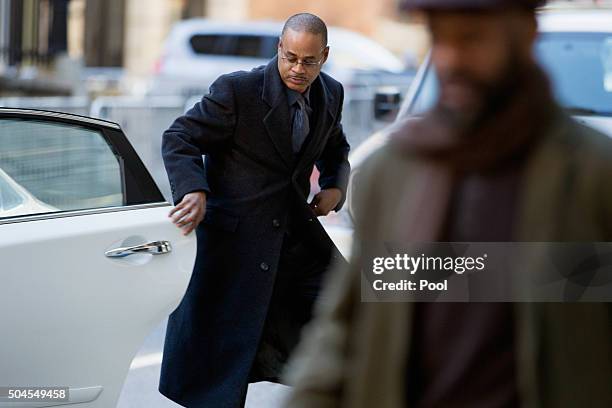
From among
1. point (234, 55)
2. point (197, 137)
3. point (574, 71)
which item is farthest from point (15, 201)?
point (234, 55)

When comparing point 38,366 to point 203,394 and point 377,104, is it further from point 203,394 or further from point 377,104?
point 377,104

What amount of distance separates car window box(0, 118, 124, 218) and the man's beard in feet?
8.55

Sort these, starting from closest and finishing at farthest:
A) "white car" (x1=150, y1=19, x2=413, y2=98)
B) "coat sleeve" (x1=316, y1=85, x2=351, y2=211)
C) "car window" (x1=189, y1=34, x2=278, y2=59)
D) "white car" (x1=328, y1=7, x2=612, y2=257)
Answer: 1. "coat sleeve" (x1=316, y1=85, x2=351, y2=211)
2. "white car" (x1=328, y1=7, x2=612, y2=257)
3. "white car" (x1=150, y1=19, x2=413, y2=98)
4. "car window" (x1=189, y1=34, x2=278, y2=59)

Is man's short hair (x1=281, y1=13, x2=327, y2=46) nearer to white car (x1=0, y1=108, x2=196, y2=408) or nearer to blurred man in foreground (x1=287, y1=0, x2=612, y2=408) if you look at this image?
white car (x1=0, y1=108, x2=196, y2=408)

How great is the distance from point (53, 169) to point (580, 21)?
134 inches

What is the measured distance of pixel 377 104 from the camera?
7934 millimetres

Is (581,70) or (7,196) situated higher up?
(581,70)

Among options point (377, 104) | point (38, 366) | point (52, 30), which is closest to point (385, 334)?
point (38, 366)

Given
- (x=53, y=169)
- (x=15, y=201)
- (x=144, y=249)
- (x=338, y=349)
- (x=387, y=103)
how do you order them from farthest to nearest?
1. (x=387, y=103)
2. (x=53, y=169)
3. (x=144, y=249)
4. (x=15, y=201)
5. (x=338, y=349)

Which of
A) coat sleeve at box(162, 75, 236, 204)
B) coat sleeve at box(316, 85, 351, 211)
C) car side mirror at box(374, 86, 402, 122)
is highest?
coat sleeve at box(162, 75, 236, 204)

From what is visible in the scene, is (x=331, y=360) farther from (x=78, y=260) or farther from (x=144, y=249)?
(x=144, y=249)

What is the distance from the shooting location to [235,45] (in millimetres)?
21531

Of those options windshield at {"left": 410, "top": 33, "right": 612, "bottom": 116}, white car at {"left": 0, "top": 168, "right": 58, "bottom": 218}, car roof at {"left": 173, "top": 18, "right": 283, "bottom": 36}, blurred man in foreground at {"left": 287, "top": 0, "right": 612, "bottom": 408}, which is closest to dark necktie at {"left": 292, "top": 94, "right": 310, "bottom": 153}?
white car at {"left": 0, "top": 168, "right": 58, "bottom": 218}

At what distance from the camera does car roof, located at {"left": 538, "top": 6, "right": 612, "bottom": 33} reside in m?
6.94
